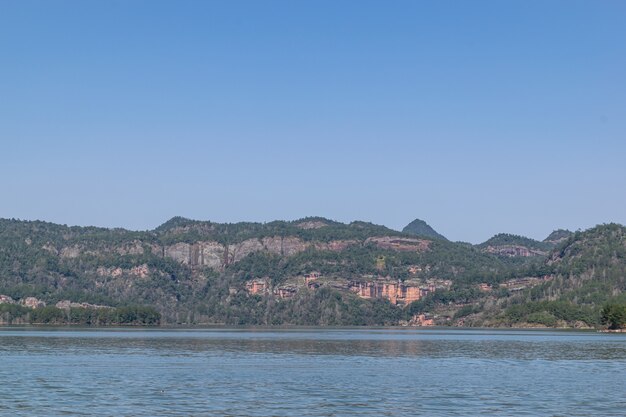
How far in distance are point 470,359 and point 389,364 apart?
17.8 m

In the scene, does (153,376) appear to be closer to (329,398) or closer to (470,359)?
(329,398)

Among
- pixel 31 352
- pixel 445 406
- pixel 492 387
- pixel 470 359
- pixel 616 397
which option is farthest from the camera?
pixel 31 352

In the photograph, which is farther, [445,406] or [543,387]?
[543,387]

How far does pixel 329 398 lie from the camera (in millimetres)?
80688

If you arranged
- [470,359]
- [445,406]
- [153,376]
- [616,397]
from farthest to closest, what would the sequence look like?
1. [470,359]
2. [153,376]
3. [616,397]
4. [445,406]

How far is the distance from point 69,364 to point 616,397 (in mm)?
66258

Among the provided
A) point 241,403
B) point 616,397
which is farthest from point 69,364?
point 616,397

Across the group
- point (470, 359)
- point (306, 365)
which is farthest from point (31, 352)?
point (470, 359)

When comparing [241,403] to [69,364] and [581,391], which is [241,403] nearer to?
[581,391]

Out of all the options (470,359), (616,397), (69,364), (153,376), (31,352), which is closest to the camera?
(616,397)

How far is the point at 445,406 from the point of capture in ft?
249

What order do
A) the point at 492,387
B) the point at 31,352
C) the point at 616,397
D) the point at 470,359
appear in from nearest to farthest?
the point at 616,397 < the point at 492,387 < the point at 470,359 < the point at 31,352

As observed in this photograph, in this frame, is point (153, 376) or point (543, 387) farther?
point (153, 376)

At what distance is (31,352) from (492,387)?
276 ft
